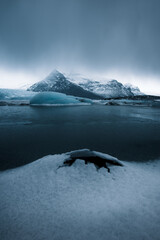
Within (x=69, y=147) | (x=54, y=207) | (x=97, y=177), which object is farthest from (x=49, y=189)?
(x=69, y=147)

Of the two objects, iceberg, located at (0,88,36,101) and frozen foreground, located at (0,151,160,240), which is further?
iceberg, located at (0,88,36,101)

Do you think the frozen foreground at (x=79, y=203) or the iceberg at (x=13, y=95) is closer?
the frozen foreground at (x=79, y=203)

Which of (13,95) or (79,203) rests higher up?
(13,95)

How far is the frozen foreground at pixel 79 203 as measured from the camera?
193cm

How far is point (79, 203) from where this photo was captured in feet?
8.04

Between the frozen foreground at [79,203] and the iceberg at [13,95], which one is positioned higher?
the iceberg at [13,95]

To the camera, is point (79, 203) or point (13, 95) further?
point (13, 95)

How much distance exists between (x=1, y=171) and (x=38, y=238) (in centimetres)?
266

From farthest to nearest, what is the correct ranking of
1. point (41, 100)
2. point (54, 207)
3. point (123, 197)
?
point (41, 100), point (123, 197), point (54, 207)

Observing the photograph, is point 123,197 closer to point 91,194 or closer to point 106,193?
point 106,193

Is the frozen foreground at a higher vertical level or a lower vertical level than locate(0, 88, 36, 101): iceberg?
lower

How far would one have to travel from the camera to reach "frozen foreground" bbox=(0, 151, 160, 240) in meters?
1.93

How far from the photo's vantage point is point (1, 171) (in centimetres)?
382

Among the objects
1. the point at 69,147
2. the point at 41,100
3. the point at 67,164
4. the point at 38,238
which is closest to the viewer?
the point at 38,238
